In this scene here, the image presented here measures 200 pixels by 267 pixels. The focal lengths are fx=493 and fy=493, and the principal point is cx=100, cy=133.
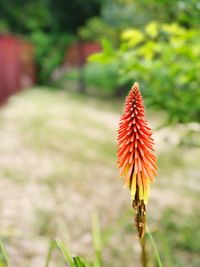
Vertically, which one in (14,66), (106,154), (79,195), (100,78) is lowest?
(79,195)

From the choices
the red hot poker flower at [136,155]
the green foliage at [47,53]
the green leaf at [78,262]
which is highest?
the green foliage at [47,53]

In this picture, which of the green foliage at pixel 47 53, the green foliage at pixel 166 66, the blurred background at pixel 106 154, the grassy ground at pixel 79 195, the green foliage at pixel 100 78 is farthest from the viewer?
the green foliage at pixel 47 53

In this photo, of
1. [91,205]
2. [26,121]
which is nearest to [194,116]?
[91,205]

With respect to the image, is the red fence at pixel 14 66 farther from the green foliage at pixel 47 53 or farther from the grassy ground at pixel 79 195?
the grassy ground at pixel 79 195

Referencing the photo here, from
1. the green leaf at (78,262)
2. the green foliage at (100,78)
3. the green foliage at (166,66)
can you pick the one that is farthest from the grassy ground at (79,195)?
the green foliage at (100,78)

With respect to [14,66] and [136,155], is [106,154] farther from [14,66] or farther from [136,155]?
[14,66]

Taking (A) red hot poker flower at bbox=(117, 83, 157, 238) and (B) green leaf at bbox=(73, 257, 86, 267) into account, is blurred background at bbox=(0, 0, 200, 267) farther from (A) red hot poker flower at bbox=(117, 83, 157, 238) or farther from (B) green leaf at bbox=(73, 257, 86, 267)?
(A) red hot poker flower at bbox=(117, 83, 157, 238)

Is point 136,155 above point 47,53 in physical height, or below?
below

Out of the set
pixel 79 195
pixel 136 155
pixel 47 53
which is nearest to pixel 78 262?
pixel 136 155

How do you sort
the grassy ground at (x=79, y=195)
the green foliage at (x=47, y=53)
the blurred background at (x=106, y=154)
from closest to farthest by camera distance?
1. the blurred background at (x=106, y=154)
2. the grassy ground at (x=79, y=195)
3. the green foliage at (x=47, y=53)
